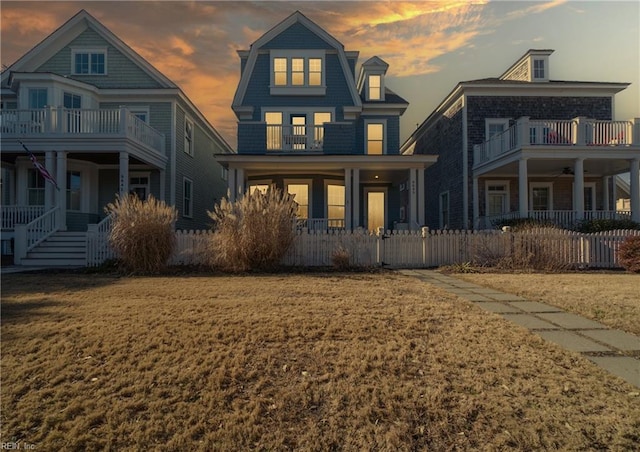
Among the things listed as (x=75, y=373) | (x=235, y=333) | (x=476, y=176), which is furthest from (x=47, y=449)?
(x=476, y=176)

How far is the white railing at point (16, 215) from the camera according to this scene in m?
15.2

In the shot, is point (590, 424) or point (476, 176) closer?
point (590, 424)

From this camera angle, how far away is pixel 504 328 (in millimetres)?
4762

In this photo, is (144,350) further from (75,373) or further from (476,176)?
(476,176)

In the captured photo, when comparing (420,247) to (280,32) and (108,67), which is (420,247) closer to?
(280,32)

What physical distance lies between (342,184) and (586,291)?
12.7 metres

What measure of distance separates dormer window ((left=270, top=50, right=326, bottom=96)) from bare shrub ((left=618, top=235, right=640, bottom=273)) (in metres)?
13.6

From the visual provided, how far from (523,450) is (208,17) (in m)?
16.3

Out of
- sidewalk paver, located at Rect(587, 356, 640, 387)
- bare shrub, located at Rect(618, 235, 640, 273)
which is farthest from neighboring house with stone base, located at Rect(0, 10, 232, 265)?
bare shrub, located at Rect(618, 235, 640, 273)

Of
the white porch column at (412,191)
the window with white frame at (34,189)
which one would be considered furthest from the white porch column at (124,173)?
the white porch column at (412,191)

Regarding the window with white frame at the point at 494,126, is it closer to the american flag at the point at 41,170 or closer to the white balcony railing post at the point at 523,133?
the white balcony railing post at the point at 523,133

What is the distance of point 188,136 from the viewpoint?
2023cm

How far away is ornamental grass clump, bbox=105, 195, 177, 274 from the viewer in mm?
10281

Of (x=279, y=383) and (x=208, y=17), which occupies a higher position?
(x=208, y=17)
